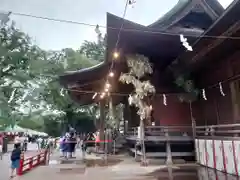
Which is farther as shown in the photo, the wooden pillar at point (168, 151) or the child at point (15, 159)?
the wooden pillar at point (168, 151)

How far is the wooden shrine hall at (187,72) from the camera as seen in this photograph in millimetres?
8875

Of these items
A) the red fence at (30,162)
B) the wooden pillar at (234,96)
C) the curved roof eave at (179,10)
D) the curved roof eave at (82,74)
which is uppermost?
the curved roof eave at (179,10)

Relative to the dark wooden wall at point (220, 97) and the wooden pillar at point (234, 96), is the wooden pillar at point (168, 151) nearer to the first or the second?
the dark wooden wall at point (220, 97)

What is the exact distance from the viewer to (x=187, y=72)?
12086 mm

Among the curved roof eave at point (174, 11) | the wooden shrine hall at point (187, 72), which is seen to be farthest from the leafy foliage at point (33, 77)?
the curved roof eave at point (174, 11)

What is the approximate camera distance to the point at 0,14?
20.6 feet

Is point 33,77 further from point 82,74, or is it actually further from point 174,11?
point 174,11

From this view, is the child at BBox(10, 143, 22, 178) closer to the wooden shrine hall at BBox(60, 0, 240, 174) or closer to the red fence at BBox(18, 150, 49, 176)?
the red fence at BBox(18, 150, 49, 176)

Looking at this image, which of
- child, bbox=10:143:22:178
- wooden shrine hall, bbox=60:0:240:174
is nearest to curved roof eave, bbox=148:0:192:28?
wooden shrine hall, bbox=60:0:240:174

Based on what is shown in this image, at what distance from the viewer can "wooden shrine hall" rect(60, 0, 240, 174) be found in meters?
8.88

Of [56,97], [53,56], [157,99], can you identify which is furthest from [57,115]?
[157,99]

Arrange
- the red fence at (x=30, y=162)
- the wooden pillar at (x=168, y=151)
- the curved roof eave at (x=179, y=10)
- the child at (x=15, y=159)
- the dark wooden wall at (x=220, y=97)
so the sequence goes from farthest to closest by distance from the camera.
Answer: the curved roof eave at (x=179, y=10), the wooden pillar at (x=168, y=151), the dark wooden wall at (x=220, y=97), the red fence at (x=30, y=162), the child at (x=15, y=159)

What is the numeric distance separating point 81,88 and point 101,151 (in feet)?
16.3

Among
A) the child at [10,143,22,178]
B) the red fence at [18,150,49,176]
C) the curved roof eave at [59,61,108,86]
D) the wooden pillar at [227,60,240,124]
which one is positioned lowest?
the red fence at [18,150,49,176]
